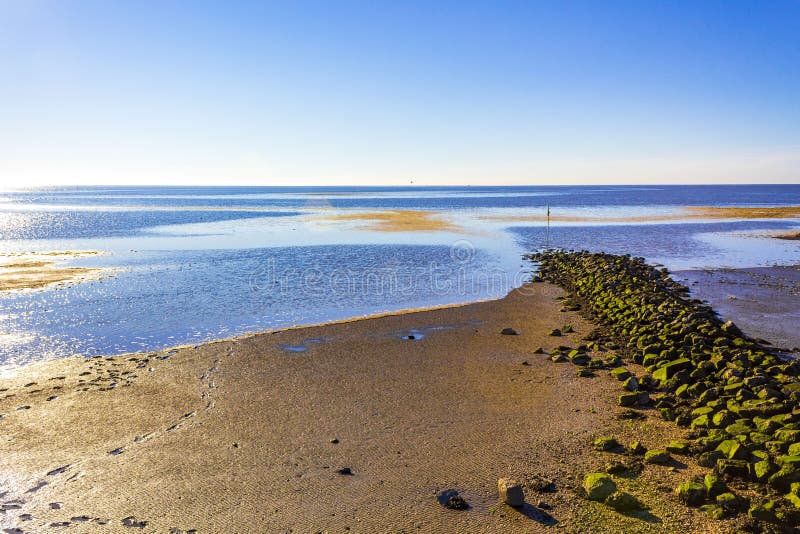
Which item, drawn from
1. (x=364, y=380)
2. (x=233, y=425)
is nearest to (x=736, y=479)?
(x=364, y=380)

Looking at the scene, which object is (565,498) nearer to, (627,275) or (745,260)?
(627,275)

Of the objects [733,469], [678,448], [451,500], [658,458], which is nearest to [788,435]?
[733,469]

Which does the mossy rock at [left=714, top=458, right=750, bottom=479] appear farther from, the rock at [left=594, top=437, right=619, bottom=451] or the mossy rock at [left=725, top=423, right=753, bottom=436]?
the rock at [left=594, top=437, right=619, bottom=451]

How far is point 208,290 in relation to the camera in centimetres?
3000

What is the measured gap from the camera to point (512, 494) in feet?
30.8

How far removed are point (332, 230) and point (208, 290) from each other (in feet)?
129

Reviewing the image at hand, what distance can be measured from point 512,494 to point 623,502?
1.84 m

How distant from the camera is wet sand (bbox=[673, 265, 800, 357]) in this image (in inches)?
828

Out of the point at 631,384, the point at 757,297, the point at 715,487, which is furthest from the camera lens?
the point at 757,297

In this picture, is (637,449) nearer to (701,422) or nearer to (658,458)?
(658,458)

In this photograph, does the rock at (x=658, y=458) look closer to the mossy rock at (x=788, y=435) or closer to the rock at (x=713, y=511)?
the rock at (x=713, y=511)

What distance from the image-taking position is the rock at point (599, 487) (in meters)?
9.41

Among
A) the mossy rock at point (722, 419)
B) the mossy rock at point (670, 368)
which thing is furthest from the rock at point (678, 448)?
the mossy rock at point (670, 368)

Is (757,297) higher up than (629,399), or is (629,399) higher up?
(757,297)
